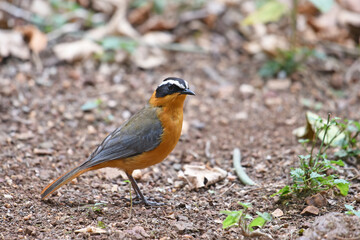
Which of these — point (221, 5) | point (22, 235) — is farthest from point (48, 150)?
point (221, 5)

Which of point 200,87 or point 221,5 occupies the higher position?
point 221,5

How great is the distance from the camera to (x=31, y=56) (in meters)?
7.72

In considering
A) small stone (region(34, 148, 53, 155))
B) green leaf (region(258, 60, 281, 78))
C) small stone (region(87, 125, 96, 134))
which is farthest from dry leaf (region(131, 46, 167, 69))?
small stone (region(34, 148, 53, 155))

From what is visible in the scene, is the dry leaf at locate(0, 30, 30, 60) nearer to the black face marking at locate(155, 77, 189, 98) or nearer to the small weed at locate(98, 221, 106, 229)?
the black face marking at locate(155, 77, 189, 98)

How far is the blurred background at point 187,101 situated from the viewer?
4570 millimetres

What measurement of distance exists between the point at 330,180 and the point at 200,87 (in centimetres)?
388

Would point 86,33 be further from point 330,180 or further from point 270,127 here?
point 330,180

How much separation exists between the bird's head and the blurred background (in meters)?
0.99

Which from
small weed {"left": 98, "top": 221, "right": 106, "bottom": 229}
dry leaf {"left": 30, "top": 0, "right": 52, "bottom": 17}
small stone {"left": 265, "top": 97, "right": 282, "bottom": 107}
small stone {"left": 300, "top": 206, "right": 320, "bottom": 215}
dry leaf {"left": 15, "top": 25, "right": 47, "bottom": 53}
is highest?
dry leaf {"left": 30, "top": 0, "right": 52, "bottom": 17}

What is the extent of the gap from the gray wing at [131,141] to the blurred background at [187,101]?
47 cm

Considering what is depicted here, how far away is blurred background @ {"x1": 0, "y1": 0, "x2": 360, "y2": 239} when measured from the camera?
457 centimetres

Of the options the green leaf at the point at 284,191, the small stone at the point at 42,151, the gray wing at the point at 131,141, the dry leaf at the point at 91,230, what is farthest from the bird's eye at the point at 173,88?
the small stone at the point at 42,151

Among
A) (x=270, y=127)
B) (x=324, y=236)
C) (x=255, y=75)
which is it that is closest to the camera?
(x=324, y=236)

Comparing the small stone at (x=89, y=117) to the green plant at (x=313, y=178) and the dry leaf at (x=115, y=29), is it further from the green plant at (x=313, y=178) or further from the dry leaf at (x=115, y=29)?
the green plant at (x=313, y=178)
